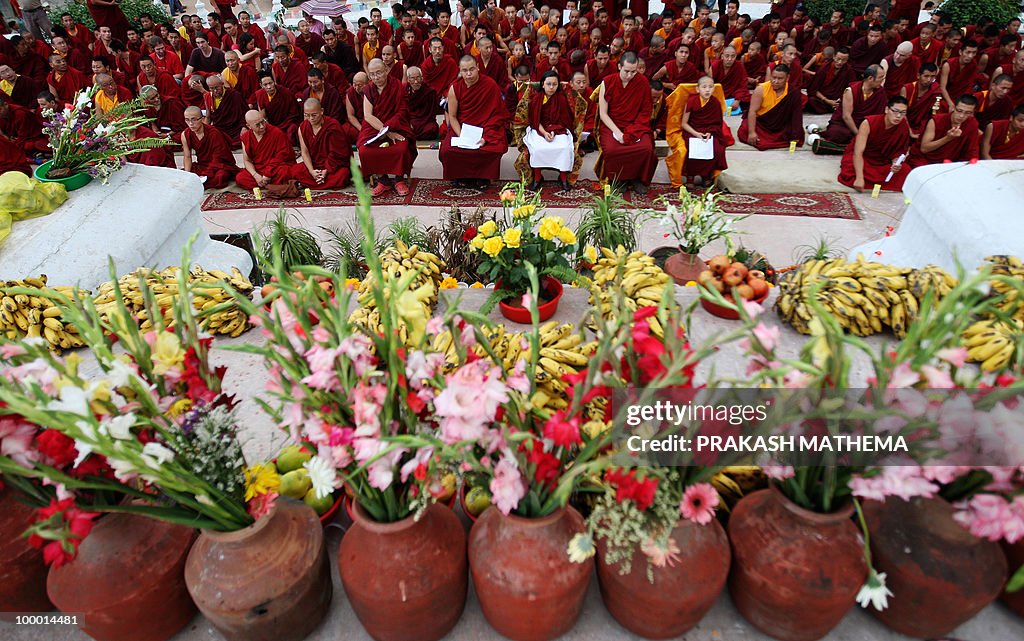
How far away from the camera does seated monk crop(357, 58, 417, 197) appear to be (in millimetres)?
6359

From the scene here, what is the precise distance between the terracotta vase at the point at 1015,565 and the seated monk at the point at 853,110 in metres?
6.54

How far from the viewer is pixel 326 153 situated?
6.50 metres

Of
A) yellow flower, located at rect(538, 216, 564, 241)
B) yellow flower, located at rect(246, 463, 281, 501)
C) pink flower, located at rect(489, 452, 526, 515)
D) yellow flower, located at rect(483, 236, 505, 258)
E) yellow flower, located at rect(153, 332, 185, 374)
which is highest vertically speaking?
yellow flower, located at rect(153, 332, 185, 374)

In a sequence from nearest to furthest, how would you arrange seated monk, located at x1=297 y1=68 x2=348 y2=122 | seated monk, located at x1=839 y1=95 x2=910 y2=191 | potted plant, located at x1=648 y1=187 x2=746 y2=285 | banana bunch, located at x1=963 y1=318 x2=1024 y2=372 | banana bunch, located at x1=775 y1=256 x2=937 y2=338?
banana bunch, located at x1=963 y1=318 x2=1024 y2=372
banana bunch, located at x1=775 y1=256 x2=937 y2=338
potted plant, located at x1=648 y1=187 x2=746 y2=285
seated monk, located at x1=839 y1=95 x2=910 y2=191
seated monk, located at x1=297 y1=68 x2=348 y2=122

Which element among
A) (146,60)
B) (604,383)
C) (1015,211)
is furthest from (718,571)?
(146,60)

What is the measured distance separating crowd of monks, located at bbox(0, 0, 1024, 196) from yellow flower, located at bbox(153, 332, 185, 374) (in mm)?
4625

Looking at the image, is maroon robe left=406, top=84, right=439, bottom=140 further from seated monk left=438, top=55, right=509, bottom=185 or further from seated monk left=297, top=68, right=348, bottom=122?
seated monk left=438, top=55, right=509, bottom=185

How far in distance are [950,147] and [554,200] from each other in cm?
414

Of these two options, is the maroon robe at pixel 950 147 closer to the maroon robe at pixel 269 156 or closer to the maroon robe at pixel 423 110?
the maroon robe at pixel 423 110

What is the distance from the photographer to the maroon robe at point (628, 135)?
611 centimetres

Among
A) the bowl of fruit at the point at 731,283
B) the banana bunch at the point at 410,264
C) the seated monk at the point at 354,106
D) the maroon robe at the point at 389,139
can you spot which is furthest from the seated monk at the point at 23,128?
the bowl of fruit at the point at 731,283

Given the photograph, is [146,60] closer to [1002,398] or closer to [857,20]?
[1002,398]

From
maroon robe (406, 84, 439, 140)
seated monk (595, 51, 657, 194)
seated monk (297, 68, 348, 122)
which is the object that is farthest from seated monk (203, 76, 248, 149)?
seated monk (595, 51, 657, 194)

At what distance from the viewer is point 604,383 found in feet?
3.90
